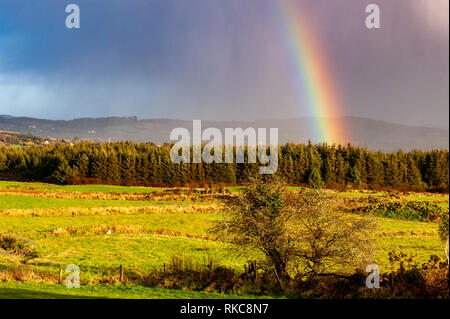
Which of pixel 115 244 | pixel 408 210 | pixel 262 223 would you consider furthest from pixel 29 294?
pixel 408 210

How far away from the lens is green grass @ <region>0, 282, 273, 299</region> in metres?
13.9

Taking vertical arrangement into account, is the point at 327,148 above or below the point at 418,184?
above

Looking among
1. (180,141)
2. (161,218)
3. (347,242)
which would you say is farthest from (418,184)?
(347,242)

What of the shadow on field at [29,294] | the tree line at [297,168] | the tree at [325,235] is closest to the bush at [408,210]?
the tree line at [297,168]

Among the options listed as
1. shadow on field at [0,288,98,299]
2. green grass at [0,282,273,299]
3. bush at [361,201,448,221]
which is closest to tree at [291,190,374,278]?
green grass at [0,282,273,299]

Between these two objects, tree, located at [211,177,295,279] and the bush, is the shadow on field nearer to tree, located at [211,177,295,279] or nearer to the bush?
tree, located at [211,177,295,279]

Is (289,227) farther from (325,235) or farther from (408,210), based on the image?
(408,210)

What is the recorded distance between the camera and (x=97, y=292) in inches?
603

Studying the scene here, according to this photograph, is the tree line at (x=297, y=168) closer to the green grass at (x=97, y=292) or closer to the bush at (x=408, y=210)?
the bush at (x=408, y=210)

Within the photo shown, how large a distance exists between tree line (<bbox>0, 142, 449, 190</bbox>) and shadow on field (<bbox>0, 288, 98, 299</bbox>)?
7040 cm

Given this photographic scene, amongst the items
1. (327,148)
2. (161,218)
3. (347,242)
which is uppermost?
(327,148)

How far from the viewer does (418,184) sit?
87375 mm
